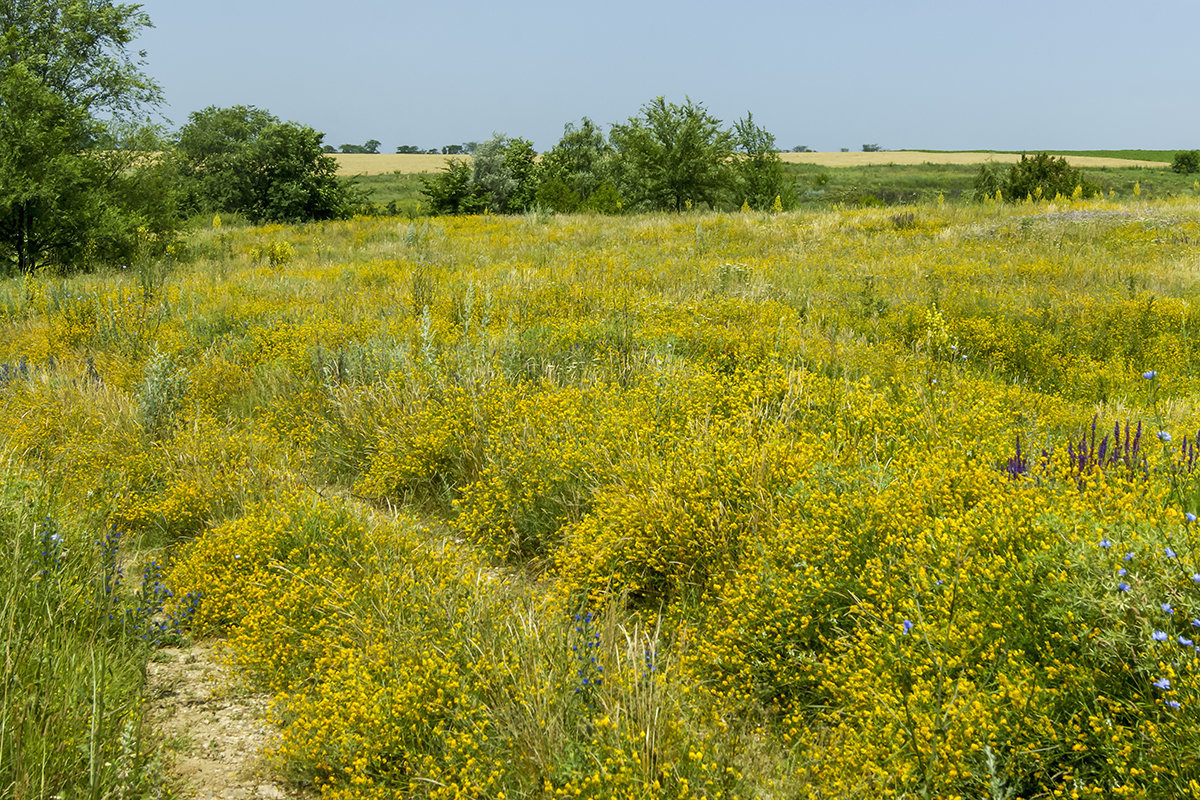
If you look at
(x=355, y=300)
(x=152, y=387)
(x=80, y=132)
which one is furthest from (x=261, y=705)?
(x=80, y=132)

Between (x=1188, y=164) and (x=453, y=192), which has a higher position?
(x=1188, y=164)

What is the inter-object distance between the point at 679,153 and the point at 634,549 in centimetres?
2303

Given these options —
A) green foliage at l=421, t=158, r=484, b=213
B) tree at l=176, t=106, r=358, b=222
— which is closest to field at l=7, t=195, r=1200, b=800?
tree at l=176, t=106, r=358, b=222

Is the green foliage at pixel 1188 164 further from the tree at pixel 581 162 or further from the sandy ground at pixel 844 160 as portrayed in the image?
the tree at pixel 581 162

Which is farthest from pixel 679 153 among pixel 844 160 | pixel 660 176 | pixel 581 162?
pixel 844 160

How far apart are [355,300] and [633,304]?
3514 mm

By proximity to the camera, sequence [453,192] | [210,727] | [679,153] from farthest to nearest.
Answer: [453,192], [679,153], [210,727]

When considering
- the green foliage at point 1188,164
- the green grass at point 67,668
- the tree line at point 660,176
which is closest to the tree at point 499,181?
the tree line at point 660,176

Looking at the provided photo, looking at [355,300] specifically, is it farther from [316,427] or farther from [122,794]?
[122,794]

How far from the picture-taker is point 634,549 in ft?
11.1

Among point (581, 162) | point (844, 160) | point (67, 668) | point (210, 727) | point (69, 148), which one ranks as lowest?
point (210, 727)

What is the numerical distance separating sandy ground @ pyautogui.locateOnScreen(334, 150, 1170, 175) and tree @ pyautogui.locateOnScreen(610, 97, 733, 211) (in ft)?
234

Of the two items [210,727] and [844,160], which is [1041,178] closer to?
[210,727]

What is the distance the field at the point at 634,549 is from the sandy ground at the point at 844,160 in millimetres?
90951
